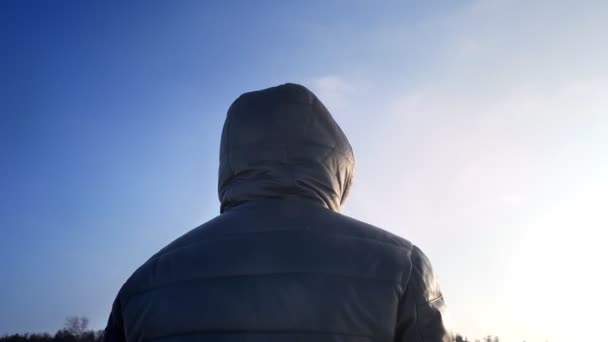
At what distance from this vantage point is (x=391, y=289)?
6.92 ft

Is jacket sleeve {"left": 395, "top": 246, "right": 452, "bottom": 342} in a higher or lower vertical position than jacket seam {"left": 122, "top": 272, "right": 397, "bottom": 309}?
lower

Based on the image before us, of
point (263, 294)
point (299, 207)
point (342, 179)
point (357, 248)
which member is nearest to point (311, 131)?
point (342, 179)

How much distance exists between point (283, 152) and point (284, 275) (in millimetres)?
847

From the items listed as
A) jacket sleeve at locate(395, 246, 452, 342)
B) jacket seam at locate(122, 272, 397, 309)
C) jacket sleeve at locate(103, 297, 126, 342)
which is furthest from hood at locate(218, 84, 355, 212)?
jacket sleeve at locate(103, 297, 126, 342)

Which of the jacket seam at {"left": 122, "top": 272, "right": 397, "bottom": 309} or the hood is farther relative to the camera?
the hood

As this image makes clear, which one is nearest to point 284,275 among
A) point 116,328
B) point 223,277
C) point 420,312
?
point 223,277

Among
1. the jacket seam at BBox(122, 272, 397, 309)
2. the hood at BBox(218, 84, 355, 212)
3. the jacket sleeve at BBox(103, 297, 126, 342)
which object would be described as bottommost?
the jacket sleeve at BBox(103, 297, 126, 342)

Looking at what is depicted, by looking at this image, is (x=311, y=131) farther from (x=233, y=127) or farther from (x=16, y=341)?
(x=16, y=341)

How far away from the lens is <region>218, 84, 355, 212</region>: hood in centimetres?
265

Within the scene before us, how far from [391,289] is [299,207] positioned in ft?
2.15

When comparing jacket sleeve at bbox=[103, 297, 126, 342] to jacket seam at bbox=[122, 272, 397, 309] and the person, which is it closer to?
the person

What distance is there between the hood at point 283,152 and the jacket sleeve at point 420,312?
2.39ft

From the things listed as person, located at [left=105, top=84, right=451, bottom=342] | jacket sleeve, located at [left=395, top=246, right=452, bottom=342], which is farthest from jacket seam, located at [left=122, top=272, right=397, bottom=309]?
jacket sleeve, located at [left=395, top=246, right=452, bottom=342]

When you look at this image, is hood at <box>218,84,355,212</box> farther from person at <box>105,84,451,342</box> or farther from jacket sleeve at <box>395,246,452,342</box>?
A: jacket sleeve at <box>395,246,452,342</box>
